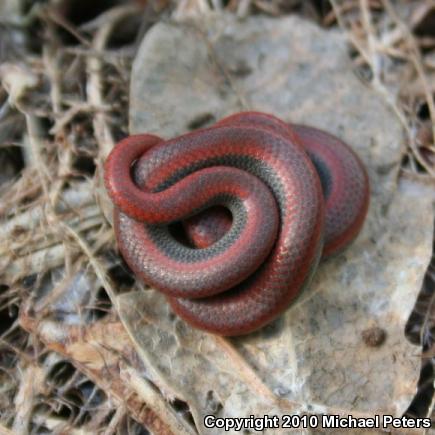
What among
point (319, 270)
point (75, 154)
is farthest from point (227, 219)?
point (75, 154)

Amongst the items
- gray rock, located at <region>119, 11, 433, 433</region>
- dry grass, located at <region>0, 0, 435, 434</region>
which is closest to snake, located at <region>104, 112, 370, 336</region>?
gray rock, located at <region>119, 11, 433, 433</region>

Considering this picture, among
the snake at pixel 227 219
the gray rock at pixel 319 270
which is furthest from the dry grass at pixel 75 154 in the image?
the snake at pixel 227 219

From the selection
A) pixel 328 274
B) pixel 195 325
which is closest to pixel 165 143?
pixel 195 325

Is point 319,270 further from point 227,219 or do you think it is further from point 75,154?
point 75,154

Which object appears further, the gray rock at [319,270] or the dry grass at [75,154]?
the dry grass at [75,154]

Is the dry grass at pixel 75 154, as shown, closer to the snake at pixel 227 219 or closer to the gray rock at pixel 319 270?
the gray rock at pixel 319 270
